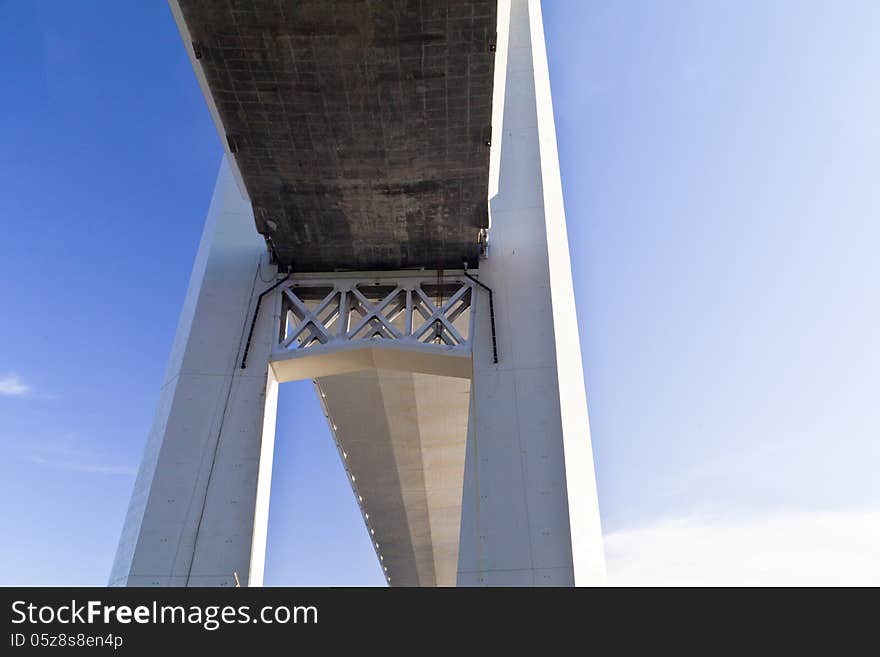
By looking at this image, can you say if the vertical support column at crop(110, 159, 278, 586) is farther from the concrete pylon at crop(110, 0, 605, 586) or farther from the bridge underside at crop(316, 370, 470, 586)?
the bridge underside at crop(316, 370, 470, 586)

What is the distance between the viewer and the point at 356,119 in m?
7.64

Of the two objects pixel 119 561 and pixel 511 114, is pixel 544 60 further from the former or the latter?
pixel 119 561

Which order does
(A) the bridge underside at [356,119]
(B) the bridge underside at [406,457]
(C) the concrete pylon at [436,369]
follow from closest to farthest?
(A) the bridge underside at [356,119]
(C) the concrete pylon at [436,369]
(B) the bridge underside at [406,457]

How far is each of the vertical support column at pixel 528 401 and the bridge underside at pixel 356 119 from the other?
522 mm

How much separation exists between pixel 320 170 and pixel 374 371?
7.79m

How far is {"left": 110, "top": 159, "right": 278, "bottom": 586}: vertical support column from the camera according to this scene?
7.90m

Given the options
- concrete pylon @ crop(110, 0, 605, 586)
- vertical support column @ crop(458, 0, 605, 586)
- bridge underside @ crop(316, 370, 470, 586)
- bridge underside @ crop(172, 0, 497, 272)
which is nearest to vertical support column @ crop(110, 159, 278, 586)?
concrete pylon @ crop(110, 0, 605, 586)

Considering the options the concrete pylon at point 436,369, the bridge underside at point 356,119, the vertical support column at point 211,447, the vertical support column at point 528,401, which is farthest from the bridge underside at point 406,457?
the bridge underside at point 356,119

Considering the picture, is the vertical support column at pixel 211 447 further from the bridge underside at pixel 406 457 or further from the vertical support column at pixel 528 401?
the bridge underside at pixel 406 457

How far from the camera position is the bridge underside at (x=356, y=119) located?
652 cm

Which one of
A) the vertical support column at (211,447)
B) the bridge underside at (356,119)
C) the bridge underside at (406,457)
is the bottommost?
the vertical support column at (211,447)
